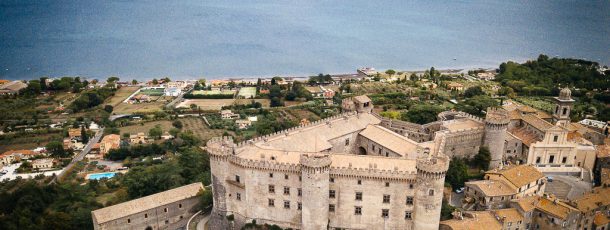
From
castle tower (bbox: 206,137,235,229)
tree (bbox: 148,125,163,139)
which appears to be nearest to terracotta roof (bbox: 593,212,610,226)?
castle tower (bbox: 206,137,235,229)

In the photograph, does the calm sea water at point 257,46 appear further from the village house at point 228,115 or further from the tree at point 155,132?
the tree at point 155,132

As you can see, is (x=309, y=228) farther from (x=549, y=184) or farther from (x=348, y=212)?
(x=549, y=184)

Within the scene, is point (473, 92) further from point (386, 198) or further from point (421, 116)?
point (386, 198)

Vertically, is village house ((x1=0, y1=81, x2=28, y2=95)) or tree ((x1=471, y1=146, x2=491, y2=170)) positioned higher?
tree ((x1=471, y1=146, x2=491, y2=170))

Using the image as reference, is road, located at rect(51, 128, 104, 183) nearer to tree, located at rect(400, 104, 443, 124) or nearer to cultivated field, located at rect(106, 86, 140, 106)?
cultivated field, located at rect(106, 86, 140, 106)

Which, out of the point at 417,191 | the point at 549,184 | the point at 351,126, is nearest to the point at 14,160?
the point at 351,126

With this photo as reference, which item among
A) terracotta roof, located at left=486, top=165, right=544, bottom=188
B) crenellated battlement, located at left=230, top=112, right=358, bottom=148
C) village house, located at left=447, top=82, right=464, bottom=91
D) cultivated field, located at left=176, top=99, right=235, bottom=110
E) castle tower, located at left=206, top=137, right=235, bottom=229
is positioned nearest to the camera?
castle tower, located at left=206, top=137, right=235, bottom=229

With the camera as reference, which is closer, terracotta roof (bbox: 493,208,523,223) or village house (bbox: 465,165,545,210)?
terracotta roof (bbox: 493,208,523,223)
